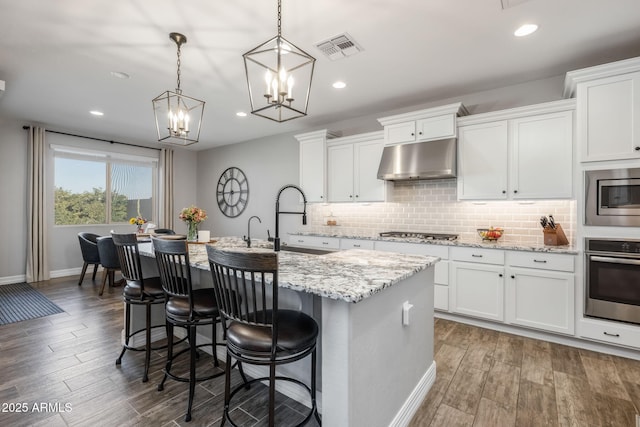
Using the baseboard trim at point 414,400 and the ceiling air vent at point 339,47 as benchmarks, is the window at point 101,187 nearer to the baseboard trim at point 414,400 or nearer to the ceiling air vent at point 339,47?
the ceiling air vent at point 339,47

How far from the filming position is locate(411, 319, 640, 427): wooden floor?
6.27ft

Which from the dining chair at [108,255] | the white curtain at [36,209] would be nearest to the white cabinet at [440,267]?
the dining chair at [108,255]

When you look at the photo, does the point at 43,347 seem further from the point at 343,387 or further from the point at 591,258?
the point at 591,258

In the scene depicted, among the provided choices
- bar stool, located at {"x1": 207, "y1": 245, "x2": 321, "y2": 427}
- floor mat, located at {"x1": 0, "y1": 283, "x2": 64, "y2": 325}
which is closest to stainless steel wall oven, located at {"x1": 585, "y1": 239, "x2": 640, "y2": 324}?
bar stool, located at {"x1": 207, "y1": 245, "x2": 321, "y2": 427}

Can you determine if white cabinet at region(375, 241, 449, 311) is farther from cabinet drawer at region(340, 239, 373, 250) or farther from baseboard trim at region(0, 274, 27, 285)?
baseboard trim at region(0, 274, 27, 285)

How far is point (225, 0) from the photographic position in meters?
2.16

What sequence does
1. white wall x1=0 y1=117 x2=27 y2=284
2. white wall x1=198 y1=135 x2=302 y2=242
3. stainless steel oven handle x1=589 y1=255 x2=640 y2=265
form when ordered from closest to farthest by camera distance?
stainless steel oven handle x1=589 y1=255 x2=640 y2=265 < white wall x1=0 y1=117 x2=27 y2=284 < white wall x1=198 y1=135 x2=302 y2=242

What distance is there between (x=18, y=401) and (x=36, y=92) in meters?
3.61

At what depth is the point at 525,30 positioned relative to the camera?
250 cm

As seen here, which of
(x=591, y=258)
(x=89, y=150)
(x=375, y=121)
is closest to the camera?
(x=591, y=258)

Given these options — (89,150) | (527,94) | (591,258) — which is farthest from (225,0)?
(89,150)

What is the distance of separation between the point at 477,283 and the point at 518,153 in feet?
4.75

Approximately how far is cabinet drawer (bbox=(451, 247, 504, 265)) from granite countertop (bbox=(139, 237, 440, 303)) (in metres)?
1.46

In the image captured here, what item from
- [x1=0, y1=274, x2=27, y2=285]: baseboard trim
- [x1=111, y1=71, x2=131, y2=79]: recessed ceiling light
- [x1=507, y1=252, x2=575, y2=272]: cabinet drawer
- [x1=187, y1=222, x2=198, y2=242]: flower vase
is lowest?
[x1=0, y1=274, x2=27, y2=285]: baseboard trim
